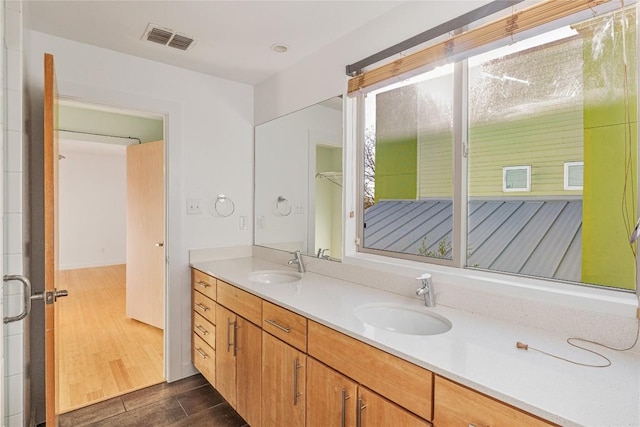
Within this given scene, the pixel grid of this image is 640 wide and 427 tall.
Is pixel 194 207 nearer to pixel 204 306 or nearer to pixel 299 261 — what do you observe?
pixel 204 306

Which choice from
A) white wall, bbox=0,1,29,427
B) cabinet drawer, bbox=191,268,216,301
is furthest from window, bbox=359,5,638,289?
white wall, bbox=0,1,29,427

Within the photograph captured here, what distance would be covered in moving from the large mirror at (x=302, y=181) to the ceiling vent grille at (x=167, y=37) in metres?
0.85

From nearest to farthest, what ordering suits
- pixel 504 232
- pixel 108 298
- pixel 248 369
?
pixel 504 232
pixel 248 369
pixel 108 298

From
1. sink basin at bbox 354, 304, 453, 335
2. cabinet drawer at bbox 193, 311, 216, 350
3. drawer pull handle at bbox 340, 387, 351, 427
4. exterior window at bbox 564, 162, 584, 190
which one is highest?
exterior window at bbox 564, 162, 584, 190

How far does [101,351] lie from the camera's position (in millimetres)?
2977

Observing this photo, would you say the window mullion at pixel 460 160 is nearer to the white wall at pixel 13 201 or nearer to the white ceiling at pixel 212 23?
the white ceiling at pixel 212 23

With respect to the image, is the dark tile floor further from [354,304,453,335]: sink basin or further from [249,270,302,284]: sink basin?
[354,304,453,335]: sink basin

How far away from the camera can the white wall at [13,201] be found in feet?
4.59

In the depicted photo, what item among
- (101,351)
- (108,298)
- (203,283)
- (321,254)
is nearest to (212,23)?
(321,254)

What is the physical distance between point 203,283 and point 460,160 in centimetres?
188

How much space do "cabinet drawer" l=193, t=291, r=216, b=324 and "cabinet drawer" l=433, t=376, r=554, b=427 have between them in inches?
65.2

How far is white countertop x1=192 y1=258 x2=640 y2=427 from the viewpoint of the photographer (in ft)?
2.54

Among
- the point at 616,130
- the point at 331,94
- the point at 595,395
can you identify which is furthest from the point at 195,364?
Result: the point at 616,130

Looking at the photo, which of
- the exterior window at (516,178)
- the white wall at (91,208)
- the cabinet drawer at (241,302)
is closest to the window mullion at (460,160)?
the exterior window at (516,178)
